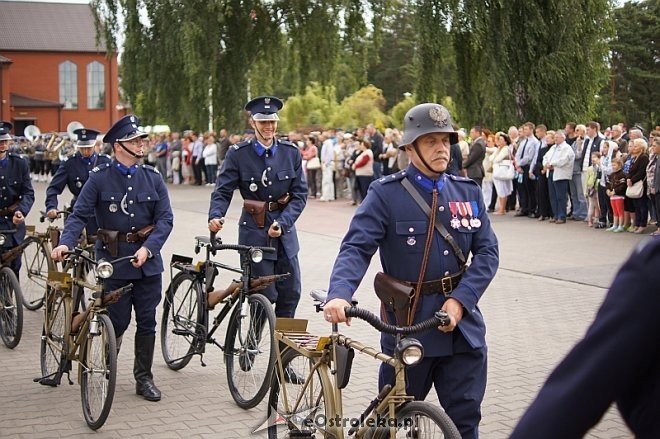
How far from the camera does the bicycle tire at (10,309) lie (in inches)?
342

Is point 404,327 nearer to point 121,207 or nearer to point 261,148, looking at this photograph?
point 121,207

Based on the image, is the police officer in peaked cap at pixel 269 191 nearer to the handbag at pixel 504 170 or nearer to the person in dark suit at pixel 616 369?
the person in dark suit at pixel 616 369

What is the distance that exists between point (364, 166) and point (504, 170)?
4269 mm

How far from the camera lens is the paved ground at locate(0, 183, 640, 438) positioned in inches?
248

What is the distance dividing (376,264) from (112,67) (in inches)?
2911

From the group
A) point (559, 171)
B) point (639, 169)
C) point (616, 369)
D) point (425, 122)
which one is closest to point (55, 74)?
point (559, 171)

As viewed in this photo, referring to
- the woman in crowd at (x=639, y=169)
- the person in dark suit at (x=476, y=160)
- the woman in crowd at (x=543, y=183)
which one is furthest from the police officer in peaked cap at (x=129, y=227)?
the person in dark suit at (x=476, y=160)

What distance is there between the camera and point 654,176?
15500 mm

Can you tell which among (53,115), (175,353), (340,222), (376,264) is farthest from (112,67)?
(175,353)

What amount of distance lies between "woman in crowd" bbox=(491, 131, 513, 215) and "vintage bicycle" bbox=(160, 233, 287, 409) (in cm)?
1414

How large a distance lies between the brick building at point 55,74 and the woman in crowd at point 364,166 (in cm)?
6130

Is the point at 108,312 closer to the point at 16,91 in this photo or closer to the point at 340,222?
the point at 340,222

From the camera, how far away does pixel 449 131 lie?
176 inches

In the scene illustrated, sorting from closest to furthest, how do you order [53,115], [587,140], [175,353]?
[175,353] → [587,140] → [53,115]
